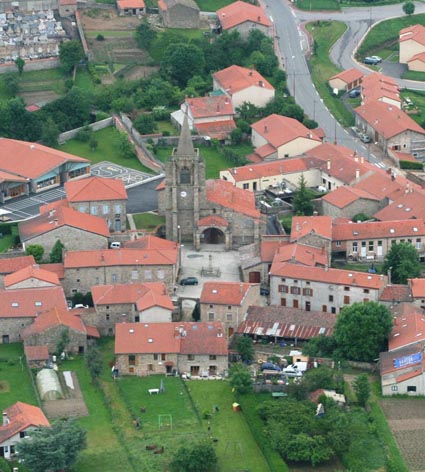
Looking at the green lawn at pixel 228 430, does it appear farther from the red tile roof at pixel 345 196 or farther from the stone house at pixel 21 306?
the red tile roof at pixel 345 196

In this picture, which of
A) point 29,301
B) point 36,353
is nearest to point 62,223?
point 29,301

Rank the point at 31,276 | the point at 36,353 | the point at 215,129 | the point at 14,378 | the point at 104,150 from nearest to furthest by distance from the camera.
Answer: the point at 14,378 → the point at 36,353 → the point at 31,276 → the point at 104,150 → the point at 215,129

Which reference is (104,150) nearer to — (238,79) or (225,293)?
(238,79)

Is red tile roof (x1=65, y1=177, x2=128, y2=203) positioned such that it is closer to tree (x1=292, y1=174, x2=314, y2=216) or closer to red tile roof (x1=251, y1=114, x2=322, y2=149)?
tree (x1=292, y1=174, x2=314, y2=216)

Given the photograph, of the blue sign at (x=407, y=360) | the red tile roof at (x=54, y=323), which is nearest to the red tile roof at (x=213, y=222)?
the red tile roof at (x=54, y=323)

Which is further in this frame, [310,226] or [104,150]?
[104,150]
